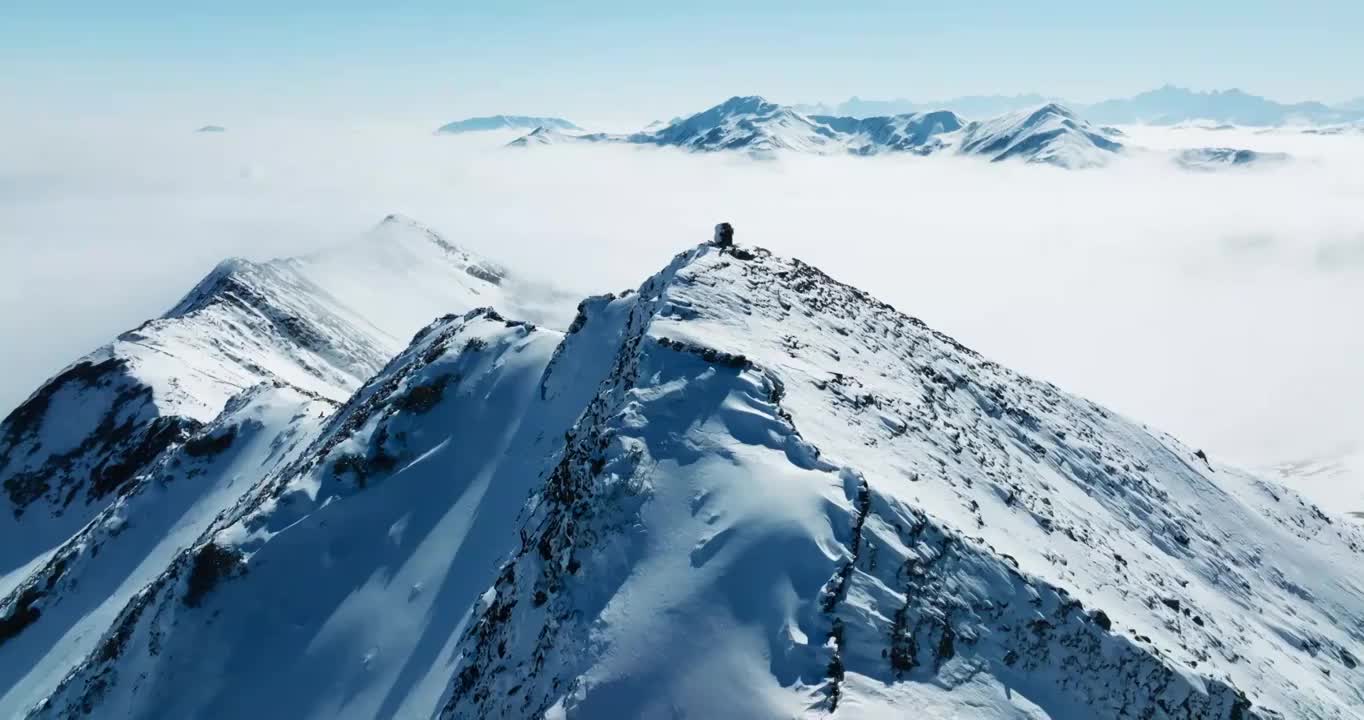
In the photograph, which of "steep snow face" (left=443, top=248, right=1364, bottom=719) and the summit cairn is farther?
the summit cairn

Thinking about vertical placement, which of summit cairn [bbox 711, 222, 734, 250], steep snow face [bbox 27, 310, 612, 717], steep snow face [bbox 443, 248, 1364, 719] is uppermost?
summit cairn [bbox 711, 222, 734, 250]

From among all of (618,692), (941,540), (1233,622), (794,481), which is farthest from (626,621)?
(1233,622)

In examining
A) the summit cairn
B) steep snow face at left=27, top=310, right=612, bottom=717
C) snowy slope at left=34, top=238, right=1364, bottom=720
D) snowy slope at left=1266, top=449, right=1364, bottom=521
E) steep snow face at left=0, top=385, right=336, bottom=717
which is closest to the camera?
snowy slope at left=34, top=238, right=1364, bottom=720

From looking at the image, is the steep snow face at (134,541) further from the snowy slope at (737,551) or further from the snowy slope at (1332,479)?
the snowy slope at (1332,479)

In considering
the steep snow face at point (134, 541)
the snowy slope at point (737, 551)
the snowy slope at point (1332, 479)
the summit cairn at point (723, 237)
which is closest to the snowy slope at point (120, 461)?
the steep snow face at point (134, 541)

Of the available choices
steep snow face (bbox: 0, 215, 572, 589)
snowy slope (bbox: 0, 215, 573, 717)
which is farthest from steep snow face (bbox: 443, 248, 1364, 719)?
steep snow face (bbox: 0, 215, 572, 589)

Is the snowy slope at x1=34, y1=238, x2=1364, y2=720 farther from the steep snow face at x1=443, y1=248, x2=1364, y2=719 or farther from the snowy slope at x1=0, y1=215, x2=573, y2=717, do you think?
the snowy slope at x1=0, y1=215, x2=573, y2=717
